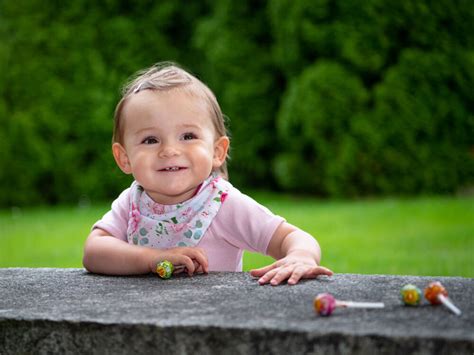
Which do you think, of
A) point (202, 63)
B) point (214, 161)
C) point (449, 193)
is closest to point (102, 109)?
point (202, 63)

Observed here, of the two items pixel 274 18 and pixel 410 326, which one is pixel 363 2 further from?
pixel 410 326

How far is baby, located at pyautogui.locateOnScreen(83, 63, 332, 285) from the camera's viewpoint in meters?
2.25

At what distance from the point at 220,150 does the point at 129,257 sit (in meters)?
0.52

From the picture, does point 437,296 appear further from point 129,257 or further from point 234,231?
point 129,257

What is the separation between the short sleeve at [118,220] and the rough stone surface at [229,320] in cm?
42

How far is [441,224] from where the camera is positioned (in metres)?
6.26

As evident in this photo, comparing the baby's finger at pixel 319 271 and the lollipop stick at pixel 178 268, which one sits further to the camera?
the lollipop stick at pixel 178 268

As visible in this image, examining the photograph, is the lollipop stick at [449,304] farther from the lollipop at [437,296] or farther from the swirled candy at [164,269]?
the swirled candy at [164,269]

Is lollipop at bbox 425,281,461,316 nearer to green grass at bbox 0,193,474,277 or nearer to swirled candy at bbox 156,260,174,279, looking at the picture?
swirled candy at bbox 156,260,174,279

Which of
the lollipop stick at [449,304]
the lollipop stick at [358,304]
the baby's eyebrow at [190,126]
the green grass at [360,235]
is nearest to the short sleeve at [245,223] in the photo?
A: the baby's eyebrow at [190,126]

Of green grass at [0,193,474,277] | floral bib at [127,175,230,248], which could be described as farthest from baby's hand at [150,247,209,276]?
green grass at [0,193,474,277]

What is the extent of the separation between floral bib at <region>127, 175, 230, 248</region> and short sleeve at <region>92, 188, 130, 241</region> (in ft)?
0.21

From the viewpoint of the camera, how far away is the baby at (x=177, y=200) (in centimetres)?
225

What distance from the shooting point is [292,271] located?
2010mm
